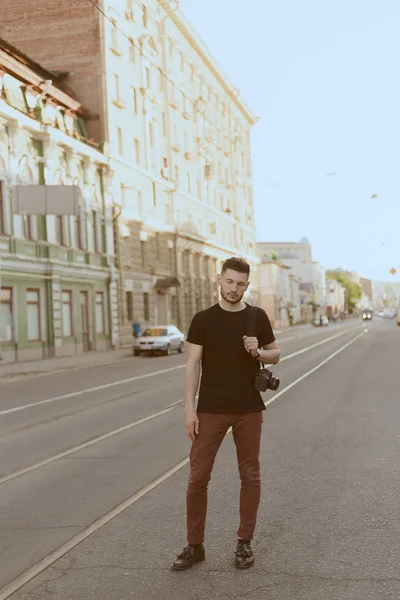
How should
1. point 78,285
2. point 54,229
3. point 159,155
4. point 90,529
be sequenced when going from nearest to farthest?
point 90,529 → point 54,229 → point 78,285 → point 159,155

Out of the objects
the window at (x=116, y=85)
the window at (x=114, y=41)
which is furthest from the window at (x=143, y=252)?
the window at (x=114, y=41)

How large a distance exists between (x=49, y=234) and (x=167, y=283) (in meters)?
16.2

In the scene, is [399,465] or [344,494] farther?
[399,465]

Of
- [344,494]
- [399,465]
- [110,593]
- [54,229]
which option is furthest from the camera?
[54,229]

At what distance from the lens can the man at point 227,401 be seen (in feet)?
16.4

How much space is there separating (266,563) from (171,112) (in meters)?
52.3

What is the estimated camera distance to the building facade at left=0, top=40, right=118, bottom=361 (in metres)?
31.5

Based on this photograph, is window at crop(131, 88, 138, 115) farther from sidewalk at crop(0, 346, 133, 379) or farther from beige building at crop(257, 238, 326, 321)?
beige building at crop(257, 238, 326, 321)

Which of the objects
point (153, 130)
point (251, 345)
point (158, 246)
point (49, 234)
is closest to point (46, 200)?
point (49, 234)

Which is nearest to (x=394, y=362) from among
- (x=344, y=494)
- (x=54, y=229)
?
(x=54, y=229)

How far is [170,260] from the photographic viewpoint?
2111 inches

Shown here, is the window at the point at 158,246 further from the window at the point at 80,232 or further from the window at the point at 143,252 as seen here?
the window at the point at 80,232

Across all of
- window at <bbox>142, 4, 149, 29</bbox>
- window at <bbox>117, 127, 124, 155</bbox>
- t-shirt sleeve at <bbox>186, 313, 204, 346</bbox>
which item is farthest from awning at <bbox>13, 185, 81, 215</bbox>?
window at <bbox>142, 4, 149, 29</bbox>

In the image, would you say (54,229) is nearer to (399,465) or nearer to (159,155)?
(159,155)
